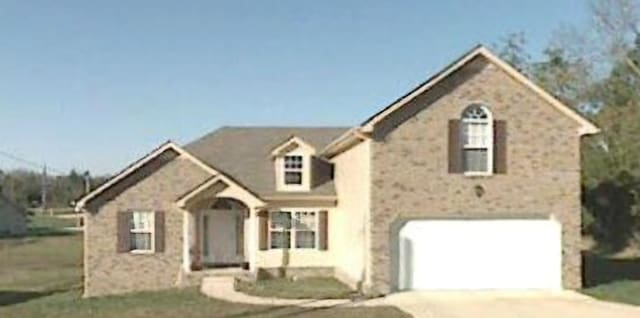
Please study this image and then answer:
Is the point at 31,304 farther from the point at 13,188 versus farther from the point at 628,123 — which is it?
the point at 13,188

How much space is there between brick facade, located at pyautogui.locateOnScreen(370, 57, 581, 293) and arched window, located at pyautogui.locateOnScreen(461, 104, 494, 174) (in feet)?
0.79

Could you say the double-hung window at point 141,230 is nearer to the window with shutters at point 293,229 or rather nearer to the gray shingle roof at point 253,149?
the gray shingle roof at point 253,149

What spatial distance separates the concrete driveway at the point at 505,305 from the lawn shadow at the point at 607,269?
151 inches

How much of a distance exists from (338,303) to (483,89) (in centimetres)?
→ 732

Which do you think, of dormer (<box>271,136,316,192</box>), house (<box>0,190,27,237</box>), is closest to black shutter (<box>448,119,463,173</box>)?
dormer (<box>271,136,316,192</box>)

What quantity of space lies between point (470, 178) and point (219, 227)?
34.9 ft

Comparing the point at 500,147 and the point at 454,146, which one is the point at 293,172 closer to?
the point at 454,146

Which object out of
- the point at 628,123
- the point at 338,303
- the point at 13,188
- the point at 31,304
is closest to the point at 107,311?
the point at 31,304

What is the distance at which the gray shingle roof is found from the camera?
3212cm

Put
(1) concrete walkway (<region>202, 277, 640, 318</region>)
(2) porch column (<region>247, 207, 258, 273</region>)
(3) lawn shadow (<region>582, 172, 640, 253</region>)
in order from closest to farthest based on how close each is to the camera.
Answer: (1) concrete walkway (<region>202, 277, 640, 318</region>), (2) porch column (<region>247, 207, 258, 273</region>), (3) lawn shadow (<region>582, 172, 640, 253</region>)

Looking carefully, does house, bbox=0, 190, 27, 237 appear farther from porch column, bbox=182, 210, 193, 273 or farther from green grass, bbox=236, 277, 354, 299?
green grass, bbox=236, 277, 354, 299

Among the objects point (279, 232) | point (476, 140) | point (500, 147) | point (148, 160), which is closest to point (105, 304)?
point (148, 160)

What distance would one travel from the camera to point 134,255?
29.6 m

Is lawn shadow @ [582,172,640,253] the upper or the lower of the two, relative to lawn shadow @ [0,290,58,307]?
upper
